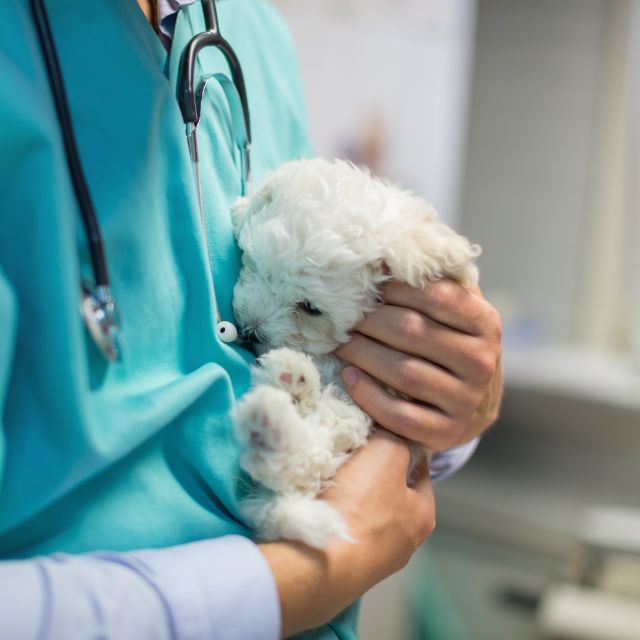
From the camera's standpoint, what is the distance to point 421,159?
2523mm

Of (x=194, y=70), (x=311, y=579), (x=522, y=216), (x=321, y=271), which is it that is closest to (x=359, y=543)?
(x=311, y=579)

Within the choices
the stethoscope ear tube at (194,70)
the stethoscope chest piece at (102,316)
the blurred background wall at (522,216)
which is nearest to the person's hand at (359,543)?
the stethoscope chest piece at (102,316)

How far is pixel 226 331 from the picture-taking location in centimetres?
73

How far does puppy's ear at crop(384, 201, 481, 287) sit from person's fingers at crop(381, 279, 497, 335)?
0.03 ft

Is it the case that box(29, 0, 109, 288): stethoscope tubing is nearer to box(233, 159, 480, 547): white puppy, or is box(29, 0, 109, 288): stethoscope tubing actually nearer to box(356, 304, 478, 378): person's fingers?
box(233, 159, 480, 547): white puppy

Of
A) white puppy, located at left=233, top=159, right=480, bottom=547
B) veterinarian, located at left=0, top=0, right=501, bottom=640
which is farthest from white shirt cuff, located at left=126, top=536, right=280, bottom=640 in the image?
white puppy, located at left=233, top=159, right=480, bottom=547

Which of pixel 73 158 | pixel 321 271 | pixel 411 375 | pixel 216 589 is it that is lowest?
pixel 216 589

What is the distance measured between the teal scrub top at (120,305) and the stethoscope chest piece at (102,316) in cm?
1

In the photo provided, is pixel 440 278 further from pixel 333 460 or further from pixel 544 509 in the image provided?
pixel 544 509

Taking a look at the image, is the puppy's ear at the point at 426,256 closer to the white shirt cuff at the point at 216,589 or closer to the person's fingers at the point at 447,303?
the person's fingers at the point at 447,303

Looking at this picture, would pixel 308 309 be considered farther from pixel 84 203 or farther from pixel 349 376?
pixel 84 203

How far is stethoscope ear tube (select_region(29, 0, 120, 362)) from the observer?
58cm

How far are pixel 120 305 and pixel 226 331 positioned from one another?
0.14 metres

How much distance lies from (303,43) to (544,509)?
5.85ft
